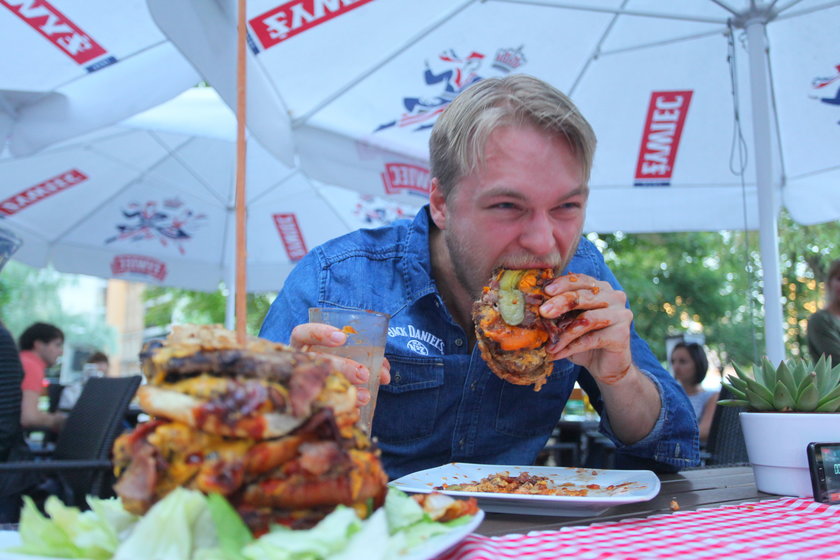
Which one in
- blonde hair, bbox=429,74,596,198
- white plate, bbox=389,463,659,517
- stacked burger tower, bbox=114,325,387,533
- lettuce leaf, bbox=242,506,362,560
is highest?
blonde hair, bbox=429,74,596,198

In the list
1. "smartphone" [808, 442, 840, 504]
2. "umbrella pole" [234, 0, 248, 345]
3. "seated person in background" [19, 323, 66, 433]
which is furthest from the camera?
"seated person in background" [19, 323, 66, 433]

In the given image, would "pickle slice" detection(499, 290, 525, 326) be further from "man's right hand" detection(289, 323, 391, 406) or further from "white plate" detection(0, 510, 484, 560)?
"white plate" detection(0, 510, 484, 560)

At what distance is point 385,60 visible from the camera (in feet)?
13.9

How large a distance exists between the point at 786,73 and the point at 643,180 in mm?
1183

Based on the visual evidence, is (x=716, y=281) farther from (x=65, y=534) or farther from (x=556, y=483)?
(x=65, y=534)

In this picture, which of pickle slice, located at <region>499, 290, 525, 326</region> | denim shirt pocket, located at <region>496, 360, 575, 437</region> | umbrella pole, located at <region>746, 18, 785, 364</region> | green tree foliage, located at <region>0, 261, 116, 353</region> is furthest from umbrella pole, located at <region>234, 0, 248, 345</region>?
green tree foliage, located at <region>0, 261, 116, 353</region>

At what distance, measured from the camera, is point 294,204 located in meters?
7.49

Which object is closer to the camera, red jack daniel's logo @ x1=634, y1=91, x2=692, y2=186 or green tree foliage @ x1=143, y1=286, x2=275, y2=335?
red jack daniel's logo @ x1=634, y1=91, x2=692, y2=186

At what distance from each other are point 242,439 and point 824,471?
131 cm

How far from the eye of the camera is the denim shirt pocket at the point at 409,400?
2.10m

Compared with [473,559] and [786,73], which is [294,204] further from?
[473,559]

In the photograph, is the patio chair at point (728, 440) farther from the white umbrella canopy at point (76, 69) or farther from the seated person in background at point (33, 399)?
the seated person in background at point (33, 399)

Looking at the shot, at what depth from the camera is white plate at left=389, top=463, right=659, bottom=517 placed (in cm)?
124

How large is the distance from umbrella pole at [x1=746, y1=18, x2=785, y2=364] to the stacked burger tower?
12.7 ft
